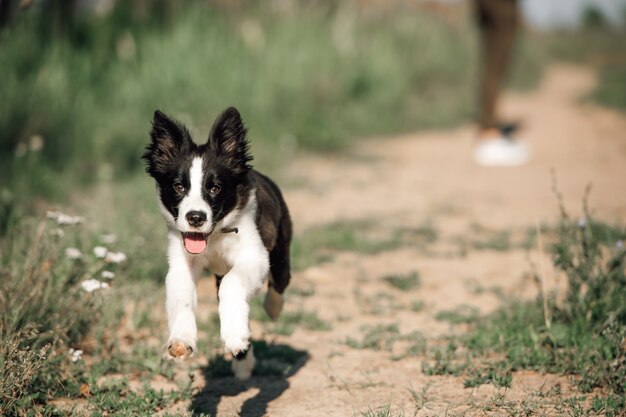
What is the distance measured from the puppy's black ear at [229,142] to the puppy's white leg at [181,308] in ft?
1.60

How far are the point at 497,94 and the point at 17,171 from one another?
6.30 metres

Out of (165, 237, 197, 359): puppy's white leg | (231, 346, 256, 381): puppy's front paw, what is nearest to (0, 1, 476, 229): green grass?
(231, 346, 256, 381): puppy's front paw

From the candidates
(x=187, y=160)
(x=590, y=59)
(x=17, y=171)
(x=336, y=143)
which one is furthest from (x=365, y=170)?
(x=590, y=59)

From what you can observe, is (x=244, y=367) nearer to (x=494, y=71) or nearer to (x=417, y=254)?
(x=417, y=254)

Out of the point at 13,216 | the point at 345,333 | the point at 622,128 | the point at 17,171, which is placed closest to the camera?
the point at 345,333

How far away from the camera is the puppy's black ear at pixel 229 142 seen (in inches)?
137

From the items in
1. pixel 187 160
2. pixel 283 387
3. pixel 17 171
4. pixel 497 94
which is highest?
pixel 497 94

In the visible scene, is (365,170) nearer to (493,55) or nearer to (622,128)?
(493,55)

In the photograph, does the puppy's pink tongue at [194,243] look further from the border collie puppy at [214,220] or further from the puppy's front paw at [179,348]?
the puppy's front paw at [179,348]

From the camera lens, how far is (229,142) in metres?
3.51

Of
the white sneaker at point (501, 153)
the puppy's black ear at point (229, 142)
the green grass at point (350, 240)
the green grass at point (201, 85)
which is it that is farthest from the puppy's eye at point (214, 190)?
the white sneaker at point (501, 153)

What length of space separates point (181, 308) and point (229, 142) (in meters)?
0.80

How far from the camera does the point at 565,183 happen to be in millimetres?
8664

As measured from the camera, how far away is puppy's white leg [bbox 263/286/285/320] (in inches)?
162
